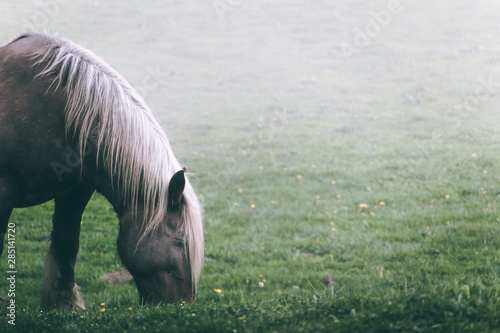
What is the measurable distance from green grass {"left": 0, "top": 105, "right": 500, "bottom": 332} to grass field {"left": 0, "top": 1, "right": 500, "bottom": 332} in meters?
0.02

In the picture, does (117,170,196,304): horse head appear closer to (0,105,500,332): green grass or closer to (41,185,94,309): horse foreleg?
(0,105,500,332): green grass

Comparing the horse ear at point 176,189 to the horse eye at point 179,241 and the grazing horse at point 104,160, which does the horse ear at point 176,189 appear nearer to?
the grazing horse at point 104,160

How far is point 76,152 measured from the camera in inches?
146

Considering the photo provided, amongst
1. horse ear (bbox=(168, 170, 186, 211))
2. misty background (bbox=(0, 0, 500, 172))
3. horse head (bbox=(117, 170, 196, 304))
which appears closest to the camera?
horse ear (bbox=(168, 170, 186, 211))

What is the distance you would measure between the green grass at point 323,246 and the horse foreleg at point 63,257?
8.7 inches

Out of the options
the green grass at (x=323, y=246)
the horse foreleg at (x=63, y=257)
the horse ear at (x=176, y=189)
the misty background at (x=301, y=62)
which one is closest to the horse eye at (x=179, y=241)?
the horse ear at (x=176, y=189)

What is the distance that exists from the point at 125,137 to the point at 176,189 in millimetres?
618

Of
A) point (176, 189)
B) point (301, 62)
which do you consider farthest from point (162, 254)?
point (301, 62)

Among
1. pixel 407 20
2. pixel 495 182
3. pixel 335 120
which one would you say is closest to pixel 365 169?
pixel 495 182

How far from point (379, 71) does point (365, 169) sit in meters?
10.7

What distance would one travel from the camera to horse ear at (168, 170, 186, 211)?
3.41 m

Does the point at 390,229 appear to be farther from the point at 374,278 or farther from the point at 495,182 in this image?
the point at 495,182

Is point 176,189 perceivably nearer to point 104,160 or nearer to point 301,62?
point 104,160

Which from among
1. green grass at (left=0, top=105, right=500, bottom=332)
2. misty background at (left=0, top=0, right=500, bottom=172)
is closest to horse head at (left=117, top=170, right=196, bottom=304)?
green grass at (left=0, top=105, right=500, bottom=332)
